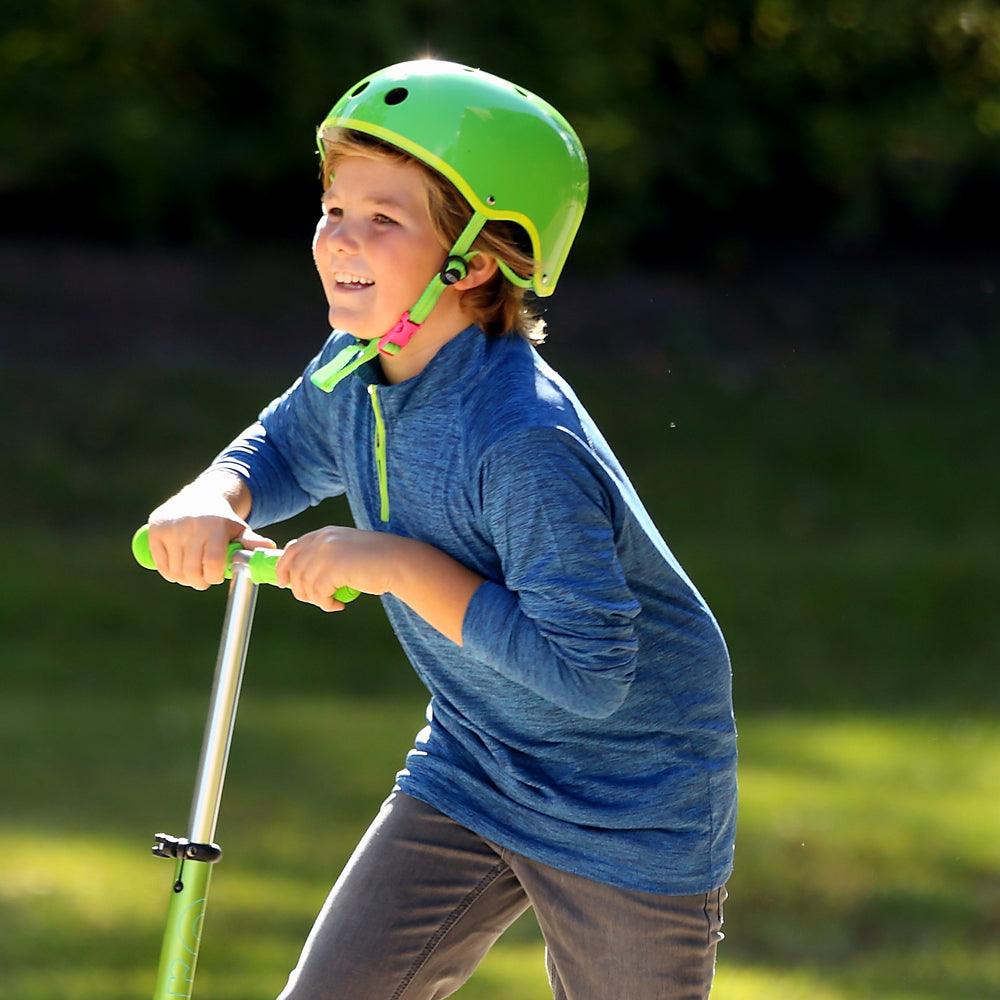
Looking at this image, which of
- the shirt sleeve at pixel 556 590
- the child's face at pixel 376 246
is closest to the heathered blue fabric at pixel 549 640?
the shirt sleeve at pixel 556 590

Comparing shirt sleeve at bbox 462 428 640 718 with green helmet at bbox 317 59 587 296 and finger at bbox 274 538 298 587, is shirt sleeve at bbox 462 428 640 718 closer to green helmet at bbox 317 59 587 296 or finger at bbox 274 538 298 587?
finger at bbox 274 538 298 587

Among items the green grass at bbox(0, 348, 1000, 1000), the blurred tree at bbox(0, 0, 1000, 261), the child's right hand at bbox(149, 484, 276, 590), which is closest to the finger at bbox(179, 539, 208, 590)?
the child's right hand at bbox(149, 484, 276, 590)

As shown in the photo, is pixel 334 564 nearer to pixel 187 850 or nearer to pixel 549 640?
pixel 549 640

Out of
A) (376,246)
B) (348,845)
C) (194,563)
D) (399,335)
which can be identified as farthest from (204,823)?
(348,845)

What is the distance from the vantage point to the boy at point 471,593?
2926 millimetres

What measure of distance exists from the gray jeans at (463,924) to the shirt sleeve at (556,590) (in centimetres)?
39

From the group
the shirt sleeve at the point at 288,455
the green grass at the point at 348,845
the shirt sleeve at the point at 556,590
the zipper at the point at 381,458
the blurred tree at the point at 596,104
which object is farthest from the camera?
the blurred tree at the point at 596,104

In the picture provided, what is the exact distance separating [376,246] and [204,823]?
0.91 metres

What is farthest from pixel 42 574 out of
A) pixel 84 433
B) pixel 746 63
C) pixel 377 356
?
pixel 377 356

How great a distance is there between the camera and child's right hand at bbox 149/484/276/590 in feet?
9.59

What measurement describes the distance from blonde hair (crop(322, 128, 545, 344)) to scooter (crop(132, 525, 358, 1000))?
0.53 m

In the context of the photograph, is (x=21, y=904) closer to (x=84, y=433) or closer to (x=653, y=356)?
(x=84, y=433)

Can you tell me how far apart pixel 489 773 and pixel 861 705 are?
600 centimetres

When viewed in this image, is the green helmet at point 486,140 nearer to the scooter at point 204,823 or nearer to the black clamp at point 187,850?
the scooter at point 204,823
